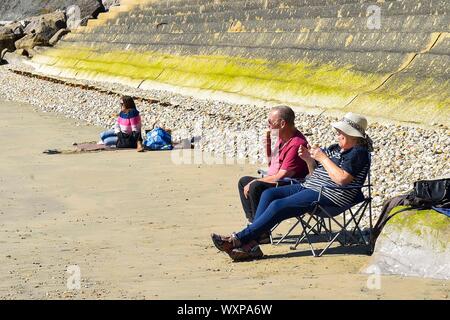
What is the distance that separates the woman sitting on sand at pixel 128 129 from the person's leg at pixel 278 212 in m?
6.99

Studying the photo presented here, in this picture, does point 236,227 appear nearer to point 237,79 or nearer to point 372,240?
point 372,240

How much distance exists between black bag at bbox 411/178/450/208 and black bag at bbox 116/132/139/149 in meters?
8.10

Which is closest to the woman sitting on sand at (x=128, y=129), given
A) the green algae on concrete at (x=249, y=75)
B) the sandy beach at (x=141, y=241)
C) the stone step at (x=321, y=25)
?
the sandy beach at (x=141, y=241)

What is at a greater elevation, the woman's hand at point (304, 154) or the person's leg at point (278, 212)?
the woman's hand at point (304, 154)

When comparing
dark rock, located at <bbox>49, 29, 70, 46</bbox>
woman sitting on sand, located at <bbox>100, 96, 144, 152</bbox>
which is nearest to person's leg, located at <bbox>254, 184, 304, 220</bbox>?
woman sitting on sand, located at <bbox>100, 96, 144, 152</bbox>

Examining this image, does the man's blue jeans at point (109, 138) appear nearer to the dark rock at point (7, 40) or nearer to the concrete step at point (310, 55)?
the concrete step at point (310, 55)

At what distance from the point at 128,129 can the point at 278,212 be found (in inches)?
293

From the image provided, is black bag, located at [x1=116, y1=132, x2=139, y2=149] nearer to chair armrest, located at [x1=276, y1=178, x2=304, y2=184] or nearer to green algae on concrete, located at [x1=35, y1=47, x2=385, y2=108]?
green algae on concrete, located at [x1=35, y1=47, x2=385, y2=108]

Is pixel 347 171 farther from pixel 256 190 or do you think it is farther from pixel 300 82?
pixel 300 82

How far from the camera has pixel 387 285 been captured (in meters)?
7.17

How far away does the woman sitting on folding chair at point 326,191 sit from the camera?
8266 mm

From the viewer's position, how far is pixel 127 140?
15.6 m

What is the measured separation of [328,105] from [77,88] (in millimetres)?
12150

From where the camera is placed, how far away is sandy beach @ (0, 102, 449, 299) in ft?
24.1
